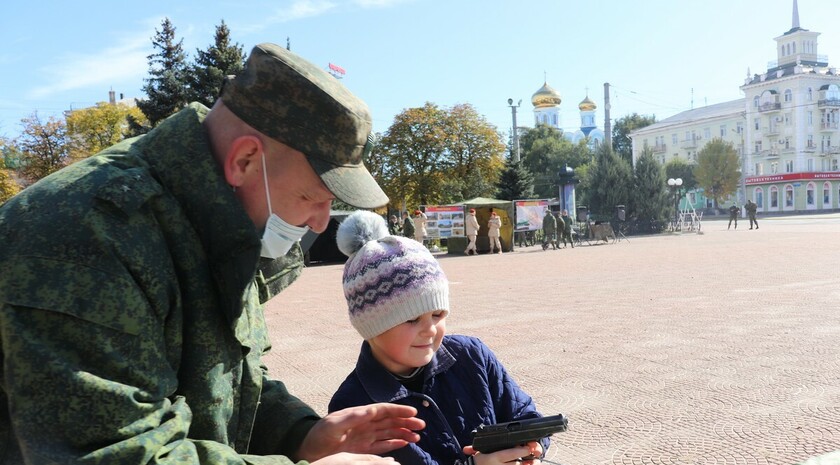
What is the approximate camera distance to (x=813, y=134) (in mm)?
74812

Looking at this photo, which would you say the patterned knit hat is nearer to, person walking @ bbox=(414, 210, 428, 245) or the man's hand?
the man's hand

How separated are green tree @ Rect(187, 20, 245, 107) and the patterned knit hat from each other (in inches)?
1131

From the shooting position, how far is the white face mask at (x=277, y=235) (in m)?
1.62

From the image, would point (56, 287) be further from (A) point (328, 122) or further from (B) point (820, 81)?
(B) point (820, 81)

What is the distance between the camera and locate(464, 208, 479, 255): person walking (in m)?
Answer: 24.6

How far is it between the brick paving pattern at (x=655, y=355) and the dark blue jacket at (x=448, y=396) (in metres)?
1.89

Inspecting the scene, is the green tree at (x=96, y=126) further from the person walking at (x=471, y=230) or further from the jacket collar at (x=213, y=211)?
the jacket collar at (x=213, y=211)

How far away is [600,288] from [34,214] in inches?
471

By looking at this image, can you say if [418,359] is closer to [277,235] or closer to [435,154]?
[277,235]

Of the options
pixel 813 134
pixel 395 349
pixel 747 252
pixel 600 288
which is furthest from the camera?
pixel 813 134

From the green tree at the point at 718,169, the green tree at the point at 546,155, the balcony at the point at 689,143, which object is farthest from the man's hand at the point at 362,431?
the balcony at the point at 689,143

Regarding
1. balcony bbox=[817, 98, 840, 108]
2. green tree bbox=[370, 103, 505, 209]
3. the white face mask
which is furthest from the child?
balcony bbox=[817, 98, 840, 108]

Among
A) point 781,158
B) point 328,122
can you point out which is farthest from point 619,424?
point 781,158

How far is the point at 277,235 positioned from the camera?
1.69m
